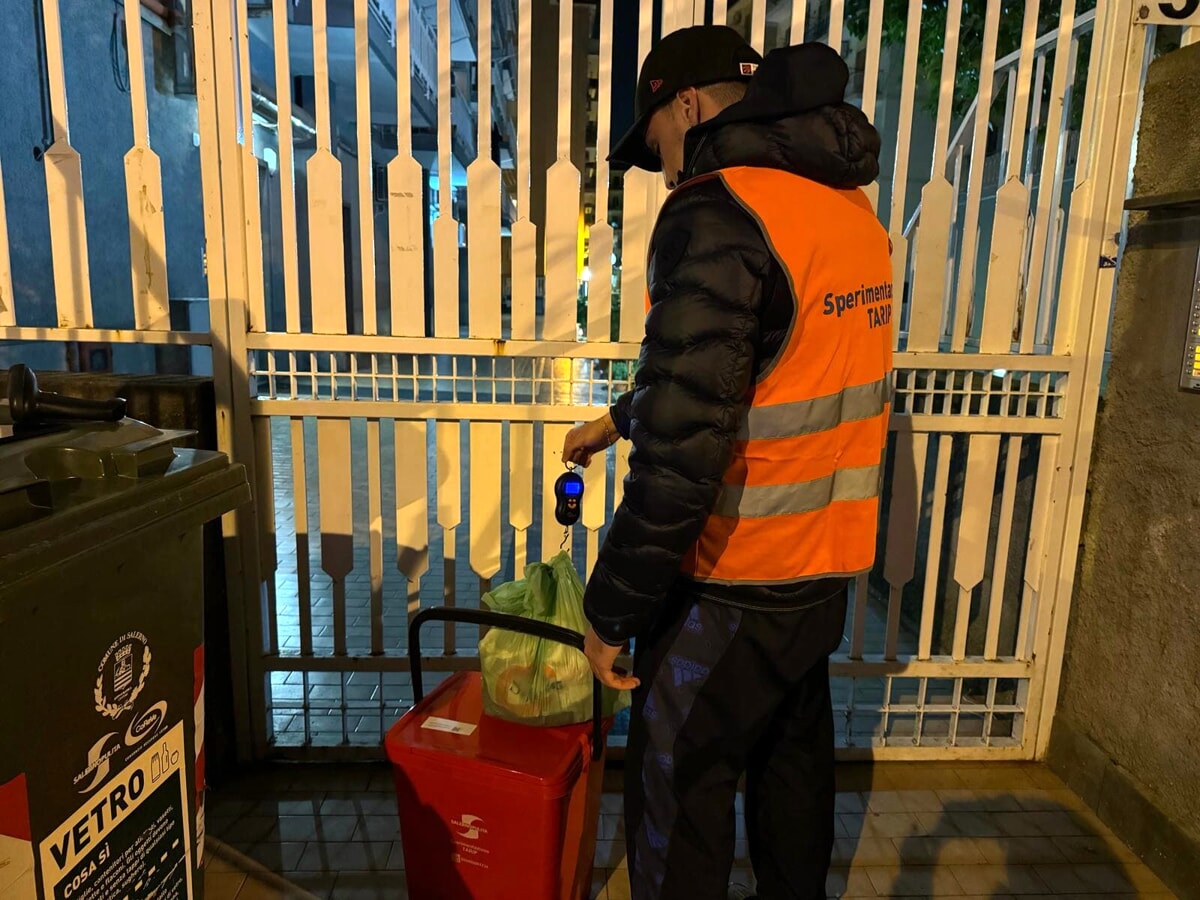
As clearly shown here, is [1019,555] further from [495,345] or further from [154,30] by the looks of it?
[154,30]

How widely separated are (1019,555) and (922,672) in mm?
633

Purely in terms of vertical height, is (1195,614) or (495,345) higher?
(495,345)

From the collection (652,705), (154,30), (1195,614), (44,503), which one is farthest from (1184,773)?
(154,30)

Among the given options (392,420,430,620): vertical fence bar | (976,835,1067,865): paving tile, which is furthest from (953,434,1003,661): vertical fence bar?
(392,420,430,620): vertical fence bar

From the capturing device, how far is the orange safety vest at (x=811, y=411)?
147cm

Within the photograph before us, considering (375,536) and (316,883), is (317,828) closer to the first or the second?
(316,883)

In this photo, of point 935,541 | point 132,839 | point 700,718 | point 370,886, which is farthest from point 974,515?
point 132,839

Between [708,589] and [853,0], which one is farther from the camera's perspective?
[853,0]

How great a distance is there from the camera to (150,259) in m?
2.46

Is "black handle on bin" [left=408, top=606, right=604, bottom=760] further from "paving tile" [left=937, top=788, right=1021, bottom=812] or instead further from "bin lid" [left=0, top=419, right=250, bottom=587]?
"paving tile" [left=937, top=788, right=1021, bottom=812]

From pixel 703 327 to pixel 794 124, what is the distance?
43 centimetres

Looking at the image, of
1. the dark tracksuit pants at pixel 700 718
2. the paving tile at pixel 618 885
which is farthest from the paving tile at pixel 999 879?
the dark tracksuit pants at pixel 700 718

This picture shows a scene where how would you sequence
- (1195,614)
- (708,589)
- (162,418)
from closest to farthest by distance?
(708,589) < (1195,614) < (162,418)

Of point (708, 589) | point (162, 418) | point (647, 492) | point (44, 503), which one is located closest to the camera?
point (44, 503)
